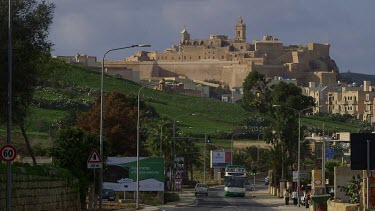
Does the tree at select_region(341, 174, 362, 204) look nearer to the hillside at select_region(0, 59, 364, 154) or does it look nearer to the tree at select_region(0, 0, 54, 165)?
the tree at select_region(0, 0, 54, 165)

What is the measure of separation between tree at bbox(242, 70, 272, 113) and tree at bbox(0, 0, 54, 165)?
6766 centimetres

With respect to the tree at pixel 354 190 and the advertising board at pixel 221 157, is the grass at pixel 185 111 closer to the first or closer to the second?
the advertising board at pixel 221 157

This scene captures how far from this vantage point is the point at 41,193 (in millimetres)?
41438

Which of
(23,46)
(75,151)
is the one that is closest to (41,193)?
(23,46)

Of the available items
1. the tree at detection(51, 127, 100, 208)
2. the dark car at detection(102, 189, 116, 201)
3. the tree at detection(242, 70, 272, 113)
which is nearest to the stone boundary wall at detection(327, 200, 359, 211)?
the tree at detection(51, 127, 100, 208)

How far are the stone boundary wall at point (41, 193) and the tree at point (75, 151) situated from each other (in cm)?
584

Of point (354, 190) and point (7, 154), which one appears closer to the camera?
point (7, 154)

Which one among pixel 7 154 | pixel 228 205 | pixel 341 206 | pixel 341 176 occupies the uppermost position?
pixel 7 154

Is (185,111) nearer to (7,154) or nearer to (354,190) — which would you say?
(354,190)

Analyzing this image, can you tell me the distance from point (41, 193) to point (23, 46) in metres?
5.91

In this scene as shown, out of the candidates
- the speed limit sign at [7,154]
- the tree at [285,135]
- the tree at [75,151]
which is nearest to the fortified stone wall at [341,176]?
the tree at [75,151]

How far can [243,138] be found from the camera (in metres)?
152

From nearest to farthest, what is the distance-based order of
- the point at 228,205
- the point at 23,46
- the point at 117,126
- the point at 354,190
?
the point at 23,46
the point at 354,190
the point at 228,205
the point at 117,126

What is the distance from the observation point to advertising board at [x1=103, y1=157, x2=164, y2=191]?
69062mm
